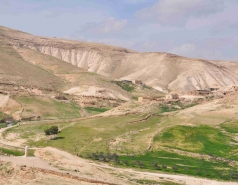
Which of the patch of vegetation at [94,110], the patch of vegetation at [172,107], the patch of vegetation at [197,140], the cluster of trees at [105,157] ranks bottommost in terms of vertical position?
the patch of vegetation at [94,110]

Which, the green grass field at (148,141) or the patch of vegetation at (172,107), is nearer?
the green grass field at (148,141)

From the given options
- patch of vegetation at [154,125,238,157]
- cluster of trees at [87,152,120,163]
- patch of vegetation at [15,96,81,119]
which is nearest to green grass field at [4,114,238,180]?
patch of vegetation at [154,125,238,157]

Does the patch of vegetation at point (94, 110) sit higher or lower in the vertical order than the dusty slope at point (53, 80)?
lower

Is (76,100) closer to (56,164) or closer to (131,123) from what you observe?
(131,123)

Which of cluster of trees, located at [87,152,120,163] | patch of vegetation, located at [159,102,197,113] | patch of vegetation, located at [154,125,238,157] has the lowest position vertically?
cluster of trees, located at [87,152,120,163]

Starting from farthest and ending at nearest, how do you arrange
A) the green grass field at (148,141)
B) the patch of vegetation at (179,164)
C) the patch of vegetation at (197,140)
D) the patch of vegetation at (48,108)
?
1. the patch of vegetation at (48,108)
2. the patch of vegetation at (197,140)
3. the green grass field at (148,141)
4. the patch of vegetation at (179,164)

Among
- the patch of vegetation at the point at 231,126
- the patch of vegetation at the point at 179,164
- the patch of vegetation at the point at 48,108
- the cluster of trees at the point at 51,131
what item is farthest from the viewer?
the patch of vegetation at the point at 48,108

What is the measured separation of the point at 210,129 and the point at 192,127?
165 inches

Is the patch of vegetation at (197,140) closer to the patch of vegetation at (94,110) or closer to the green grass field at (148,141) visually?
the green grass field at (148,141)

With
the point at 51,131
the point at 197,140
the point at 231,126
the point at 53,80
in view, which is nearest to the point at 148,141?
the point at 197,140

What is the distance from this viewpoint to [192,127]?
85.5 m

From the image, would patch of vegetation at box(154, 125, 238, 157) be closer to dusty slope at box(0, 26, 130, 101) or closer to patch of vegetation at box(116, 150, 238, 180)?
patch of vegetation at box(116, 150, 238, 180)

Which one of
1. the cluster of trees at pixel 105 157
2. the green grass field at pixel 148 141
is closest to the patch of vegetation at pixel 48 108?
the green grass field at pixel 148 141

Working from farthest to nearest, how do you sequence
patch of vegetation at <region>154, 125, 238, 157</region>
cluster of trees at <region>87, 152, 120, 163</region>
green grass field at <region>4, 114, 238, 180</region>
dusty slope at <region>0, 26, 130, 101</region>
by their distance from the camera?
dusty slope at <region>0, 26, 130, 101</region> < patch of vegetation at <region>154, 125, 238, 157</region> < cluster of trees at <region>87, 152, 120, 163</region> < green grass field at <region>4, 114, 238, 180</region>
